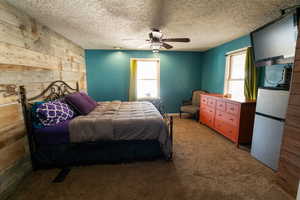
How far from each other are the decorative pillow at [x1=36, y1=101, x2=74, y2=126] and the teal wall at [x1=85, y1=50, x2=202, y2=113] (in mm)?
2652

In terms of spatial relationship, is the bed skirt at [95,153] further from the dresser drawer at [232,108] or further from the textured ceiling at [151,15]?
the textured ceiling at [151,15]

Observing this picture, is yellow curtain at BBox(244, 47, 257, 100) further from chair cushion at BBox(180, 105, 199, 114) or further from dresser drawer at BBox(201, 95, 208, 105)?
chair cushion at BBox(180, 105, 199, 114)

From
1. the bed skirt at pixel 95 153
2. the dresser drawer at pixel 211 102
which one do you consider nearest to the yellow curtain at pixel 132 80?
the dresser drawer at pixel 211 102

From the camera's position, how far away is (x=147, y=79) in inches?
192

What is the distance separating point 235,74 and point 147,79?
106 inches

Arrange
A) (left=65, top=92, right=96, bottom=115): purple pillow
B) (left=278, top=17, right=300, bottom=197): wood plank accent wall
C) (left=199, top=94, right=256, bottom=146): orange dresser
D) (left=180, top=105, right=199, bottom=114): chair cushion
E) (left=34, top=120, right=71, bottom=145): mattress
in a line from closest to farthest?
(left=278, top=17, right=300, bottom=197): wood plank accent wall → (left=34, top=120, right=71, bottom=145): mattress → (left=65, top=92, right=96, bottom=115): purple pillow → (left=199, top=94, right=256, bottom=146): orange dresser → (left=180, top=105, right=199, bottom=114): chair cushion

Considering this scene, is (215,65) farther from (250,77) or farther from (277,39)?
(277,39)

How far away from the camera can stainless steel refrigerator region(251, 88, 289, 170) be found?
1762 millimetres

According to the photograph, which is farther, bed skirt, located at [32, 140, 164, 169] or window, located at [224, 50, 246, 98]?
window, located at [224, 50, 246, 98]

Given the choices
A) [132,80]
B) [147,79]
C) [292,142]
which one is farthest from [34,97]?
[292,142]

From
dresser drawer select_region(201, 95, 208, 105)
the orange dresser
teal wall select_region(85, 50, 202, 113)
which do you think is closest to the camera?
the orange dresser

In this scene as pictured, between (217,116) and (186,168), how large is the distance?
1.74 meters

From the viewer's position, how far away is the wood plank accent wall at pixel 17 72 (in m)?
1.57

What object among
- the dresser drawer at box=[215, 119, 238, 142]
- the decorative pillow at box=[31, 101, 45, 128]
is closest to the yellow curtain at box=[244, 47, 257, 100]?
the dresser drawer at box=[215, 119, 238, 142]
